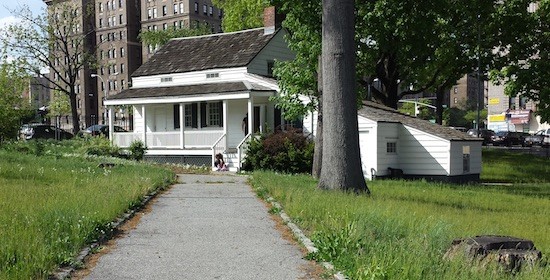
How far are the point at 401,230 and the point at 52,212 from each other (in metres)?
5.05

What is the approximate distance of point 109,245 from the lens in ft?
26.0

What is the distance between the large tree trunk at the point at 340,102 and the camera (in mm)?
13758

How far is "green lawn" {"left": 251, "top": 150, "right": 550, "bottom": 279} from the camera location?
19.3 ft

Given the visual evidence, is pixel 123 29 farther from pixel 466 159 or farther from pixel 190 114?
pixel 466 159

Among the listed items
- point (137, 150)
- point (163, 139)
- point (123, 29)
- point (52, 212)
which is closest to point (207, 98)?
point (163, 139)

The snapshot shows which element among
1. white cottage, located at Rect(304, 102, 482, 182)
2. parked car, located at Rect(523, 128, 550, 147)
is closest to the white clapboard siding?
white cottage, located at Rect(304, 102, 482, 182)

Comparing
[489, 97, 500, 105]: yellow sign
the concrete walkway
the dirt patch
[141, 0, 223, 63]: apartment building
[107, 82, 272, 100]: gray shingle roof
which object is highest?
[141, 0, 223, 63]: apartment building

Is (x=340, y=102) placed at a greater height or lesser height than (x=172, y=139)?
greater

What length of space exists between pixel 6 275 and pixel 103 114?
108868 mm

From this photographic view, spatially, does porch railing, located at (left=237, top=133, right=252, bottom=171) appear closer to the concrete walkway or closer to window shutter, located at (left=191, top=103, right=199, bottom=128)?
window shutter, located at (left=191, top=103, right=199, bottom=128)

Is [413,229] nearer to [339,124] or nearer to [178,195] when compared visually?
[339,124]

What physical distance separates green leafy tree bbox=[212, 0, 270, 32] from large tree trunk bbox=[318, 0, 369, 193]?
31.6 metres

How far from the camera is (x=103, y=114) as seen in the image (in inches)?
4336

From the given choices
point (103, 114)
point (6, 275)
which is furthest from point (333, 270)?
point (103, 114)
